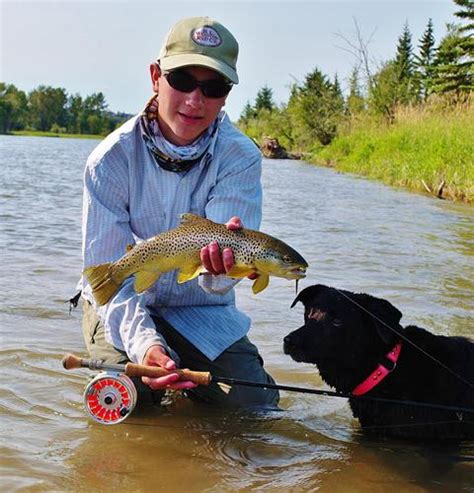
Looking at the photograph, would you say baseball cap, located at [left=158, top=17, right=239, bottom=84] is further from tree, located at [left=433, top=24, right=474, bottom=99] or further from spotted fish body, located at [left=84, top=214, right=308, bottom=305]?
tree, located at [left=433, top=24, right=474, bottom=99]

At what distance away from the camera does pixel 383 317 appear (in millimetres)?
4254

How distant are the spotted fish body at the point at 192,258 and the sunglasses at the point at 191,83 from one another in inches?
30.5

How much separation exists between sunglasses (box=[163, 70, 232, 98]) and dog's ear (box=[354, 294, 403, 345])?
1.47 metres

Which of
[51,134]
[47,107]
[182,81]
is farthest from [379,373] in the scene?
[51,134]

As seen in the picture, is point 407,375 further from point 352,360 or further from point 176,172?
point 176,172

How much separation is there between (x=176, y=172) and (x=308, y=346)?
132cm

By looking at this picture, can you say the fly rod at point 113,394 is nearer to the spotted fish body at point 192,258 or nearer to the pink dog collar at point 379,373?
the pink dog collar at point 379,373

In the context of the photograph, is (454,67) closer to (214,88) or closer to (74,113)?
(214,88)

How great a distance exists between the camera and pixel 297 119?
56594 millimetres

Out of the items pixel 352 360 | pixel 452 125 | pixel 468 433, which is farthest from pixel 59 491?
pixel 452 125

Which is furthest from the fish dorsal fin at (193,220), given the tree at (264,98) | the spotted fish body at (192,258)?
the tree at (264,98)

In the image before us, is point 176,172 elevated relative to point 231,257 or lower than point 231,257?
elevated

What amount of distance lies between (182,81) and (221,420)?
6.67 ft

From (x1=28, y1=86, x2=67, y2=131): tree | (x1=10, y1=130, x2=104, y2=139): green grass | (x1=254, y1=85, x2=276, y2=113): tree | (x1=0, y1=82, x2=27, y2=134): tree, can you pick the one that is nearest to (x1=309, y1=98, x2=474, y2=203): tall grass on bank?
(x1=254, y1=85, x2=276, y2=113): tree
